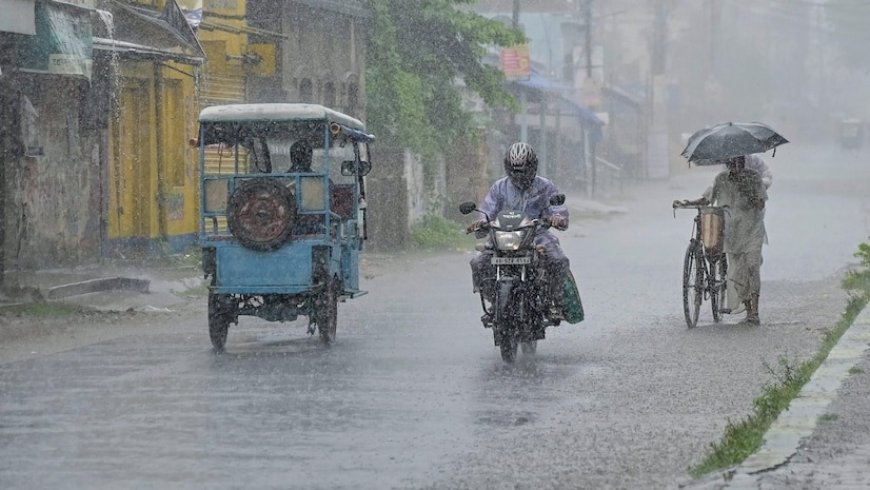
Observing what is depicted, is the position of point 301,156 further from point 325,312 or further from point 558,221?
point 558,221

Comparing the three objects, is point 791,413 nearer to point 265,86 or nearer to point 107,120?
point 107,120

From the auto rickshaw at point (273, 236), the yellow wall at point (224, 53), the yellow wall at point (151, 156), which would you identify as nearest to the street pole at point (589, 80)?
the yellow wall at point (224, 53)

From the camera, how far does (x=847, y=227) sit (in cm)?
3388

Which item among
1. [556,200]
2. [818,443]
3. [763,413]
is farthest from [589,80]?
[818,443]

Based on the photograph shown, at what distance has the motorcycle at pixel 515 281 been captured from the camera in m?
11.6

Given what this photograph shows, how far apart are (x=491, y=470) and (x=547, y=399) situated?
7.95 ft

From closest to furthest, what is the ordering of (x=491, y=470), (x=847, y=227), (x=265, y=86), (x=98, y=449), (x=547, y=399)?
(x=491, y=470), (x=98, y=449), (x=547, y=399), (x=265, y=86), (x=847, y=227)

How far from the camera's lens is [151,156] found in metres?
22.9

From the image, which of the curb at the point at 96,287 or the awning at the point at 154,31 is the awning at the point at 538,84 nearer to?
the awning at the point at 154,31

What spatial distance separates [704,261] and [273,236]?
4.31 meters

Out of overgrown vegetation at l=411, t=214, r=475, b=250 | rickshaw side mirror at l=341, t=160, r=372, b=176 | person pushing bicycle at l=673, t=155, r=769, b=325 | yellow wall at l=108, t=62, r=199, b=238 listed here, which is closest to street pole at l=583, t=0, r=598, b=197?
overgrown vegetation at l=411, t=214, r=475, b=250

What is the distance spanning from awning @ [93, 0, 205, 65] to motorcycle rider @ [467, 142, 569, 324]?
8321mm

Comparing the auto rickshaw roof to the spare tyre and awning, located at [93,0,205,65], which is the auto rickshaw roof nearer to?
the spare tyre

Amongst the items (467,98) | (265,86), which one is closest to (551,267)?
(265,86)
